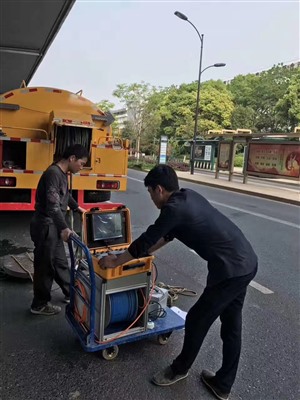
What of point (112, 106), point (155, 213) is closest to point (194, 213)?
point (155, 213)

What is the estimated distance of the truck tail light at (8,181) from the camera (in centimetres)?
619

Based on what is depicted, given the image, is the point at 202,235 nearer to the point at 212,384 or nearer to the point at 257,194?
the point at 212,384

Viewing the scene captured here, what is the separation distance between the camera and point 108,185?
6.98 meters

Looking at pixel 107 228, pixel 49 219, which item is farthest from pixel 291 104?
pixel 49 219

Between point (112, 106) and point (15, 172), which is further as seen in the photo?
point (112, 106)

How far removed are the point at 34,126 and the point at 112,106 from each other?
42430 millimetres

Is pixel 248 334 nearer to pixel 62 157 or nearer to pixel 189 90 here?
pixel 62 157

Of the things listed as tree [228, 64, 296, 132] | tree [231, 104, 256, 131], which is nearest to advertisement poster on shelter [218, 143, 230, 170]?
tree [231, 104, 256, 131]

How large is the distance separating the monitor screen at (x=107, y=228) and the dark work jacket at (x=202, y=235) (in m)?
1.07

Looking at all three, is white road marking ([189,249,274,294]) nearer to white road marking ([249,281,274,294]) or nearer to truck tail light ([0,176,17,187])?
white road marking ([249,281,274,294])

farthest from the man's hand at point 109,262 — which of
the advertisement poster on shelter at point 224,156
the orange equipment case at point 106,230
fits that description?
the advertisement poster on shelter at point 224,156

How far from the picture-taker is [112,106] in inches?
1874

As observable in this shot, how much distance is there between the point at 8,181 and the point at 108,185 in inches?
69.6

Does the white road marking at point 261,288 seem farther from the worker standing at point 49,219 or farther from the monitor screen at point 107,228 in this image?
the worker standing at point 49,219
